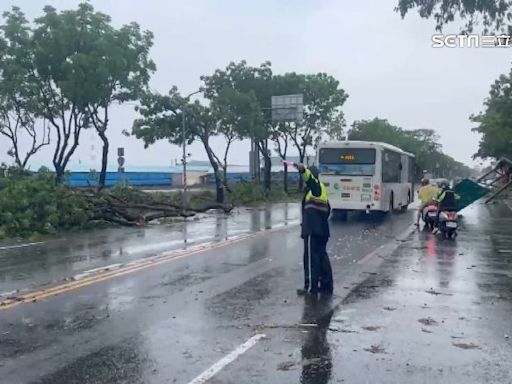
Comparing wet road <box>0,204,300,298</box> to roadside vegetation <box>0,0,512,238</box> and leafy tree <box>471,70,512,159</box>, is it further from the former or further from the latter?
leafy tree <box>471,70,512,159</box>

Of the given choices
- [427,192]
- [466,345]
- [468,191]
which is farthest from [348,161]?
[466,345]

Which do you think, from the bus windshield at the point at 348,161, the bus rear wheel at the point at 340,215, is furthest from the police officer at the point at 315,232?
the bus rear wheel at the point at 340,215

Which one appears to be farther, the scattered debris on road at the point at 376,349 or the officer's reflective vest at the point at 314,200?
the officer's reflective vest at the point at 314,200

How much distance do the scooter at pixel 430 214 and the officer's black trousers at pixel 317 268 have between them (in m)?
11.5

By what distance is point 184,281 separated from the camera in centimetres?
1059

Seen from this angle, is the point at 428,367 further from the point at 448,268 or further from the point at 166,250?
the point at 166,250

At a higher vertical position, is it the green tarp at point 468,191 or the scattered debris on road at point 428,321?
the green tarp at point 468,191

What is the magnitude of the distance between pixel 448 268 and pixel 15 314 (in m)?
8.08

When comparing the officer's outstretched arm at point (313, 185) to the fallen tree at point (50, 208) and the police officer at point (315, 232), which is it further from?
the fallen tree at point (50, 208)

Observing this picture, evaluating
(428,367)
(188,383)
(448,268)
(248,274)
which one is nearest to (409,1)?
(448,268)

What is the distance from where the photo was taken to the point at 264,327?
290 inches

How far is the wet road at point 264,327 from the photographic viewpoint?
5.77m

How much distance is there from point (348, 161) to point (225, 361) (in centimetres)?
1932

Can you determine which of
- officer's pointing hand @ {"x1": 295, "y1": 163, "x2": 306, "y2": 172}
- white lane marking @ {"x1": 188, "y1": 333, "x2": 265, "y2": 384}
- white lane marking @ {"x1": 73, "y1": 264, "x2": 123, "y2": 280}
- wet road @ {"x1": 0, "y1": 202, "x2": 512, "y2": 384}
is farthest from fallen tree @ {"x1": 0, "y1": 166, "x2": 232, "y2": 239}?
white lane marking @ {"x1": 188, "y1": 333, "x2": 265, "y2": 384}
